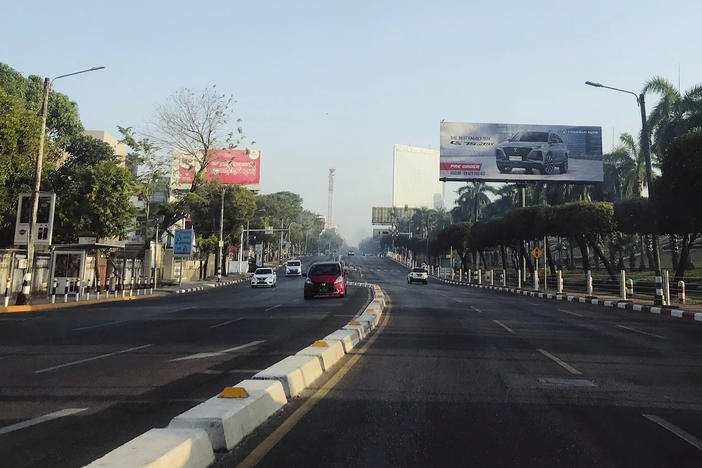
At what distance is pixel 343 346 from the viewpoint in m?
9.59

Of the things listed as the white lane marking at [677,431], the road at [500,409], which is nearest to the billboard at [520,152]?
the road at [500,409]

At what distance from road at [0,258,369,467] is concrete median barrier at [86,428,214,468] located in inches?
25.8

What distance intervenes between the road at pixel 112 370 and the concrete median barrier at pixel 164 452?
0.66 m

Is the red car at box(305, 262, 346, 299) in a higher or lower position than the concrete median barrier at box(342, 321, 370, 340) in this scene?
higher

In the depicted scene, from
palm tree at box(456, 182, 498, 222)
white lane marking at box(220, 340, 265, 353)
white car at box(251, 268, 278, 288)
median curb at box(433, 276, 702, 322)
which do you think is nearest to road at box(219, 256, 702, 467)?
white lane marking at box(220, 340, 265, 353)

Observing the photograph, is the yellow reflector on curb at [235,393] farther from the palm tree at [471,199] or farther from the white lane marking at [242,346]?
the palm tree at [471,199]

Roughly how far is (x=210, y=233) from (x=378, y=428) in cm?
5961

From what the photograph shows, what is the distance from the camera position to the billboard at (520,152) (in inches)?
1903

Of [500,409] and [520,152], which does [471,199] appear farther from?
[500,409]

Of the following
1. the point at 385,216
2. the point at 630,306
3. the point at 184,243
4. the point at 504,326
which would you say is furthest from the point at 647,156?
the point at 385,216

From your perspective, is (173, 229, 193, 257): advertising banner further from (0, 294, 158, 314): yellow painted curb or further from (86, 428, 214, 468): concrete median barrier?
(86, 428, 214, 468): concrete median barrier

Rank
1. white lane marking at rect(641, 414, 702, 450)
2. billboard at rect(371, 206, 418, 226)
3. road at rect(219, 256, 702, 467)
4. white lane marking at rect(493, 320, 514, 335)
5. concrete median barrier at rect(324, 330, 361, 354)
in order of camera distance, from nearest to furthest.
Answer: road at rect(219, 256, 702, 467) < white lane marking at rect(641, 414, 702, 450) < concrete median barrier at rect(324, 330, 361, 354) < white lane marking at rect(493, 320, 514, 335) < billboard at rect(371, 206, 418, 226)

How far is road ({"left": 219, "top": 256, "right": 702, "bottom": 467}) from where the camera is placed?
170 inches

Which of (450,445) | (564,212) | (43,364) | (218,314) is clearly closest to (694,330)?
(450,445)
